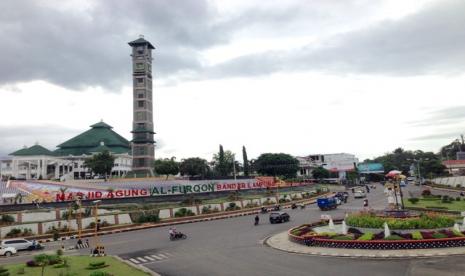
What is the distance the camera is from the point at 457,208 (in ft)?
156

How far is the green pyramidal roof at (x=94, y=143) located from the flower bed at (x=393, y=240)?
112878 mm

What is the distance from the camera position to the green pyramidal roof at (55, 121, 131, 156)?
135500 mm

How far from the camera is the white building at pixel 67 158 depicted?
125375mm

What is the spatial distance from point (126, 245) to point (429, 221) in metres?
23.7

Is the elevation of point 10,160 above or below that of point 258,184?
above

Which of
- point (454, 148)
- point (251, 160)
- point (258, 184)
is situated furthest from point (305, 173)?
point (258, 184)

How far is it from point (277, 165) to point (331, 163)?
150ft

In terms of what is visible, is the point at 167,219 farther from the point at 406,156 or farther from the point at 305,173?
the point at 406,156

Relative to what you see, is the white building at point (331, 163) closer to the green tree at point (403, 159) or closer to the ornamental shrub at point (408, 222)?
the green tree at point (403, 159)

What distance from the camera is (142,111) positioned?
4328 inches

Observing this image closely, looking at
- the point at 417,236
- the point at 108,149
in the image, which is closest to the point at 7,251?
the point at 417,236

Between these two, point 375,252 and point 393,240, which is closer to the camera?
point 375,252

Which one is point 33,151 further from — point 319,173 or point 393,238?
point 393,238

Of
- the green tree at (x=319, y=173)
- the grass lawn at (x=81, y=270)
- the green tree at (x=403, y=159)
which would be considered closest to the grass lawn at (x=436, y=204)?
the grass lawn at (x=81, y=270)
